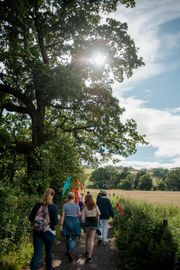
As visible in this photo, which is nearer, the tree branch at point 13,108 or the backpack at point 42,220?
the backpack at point 42,220

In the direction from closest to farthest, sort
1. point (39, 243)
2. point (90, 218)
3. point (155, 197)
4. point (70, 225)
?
1. point (39, 243)
2. point (70, 225)
3. point (90, 218)
4. point (155, 197)

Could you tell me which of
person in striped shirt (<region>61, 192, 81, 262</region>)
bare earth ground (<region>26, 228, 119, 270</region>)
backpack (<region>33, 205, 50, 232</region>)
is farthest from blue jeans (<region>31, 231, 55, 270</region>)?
person in striped shirt (<region>61, 192, 81, 262</region>)

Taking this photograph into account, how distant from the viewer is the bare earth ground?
Result: 10.4 meters

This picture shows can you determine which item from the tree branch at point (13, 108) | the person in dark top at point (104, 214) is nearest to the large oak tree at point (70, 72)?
the tree branch at point (13, 108)

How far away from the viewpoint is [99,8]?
21.0 m

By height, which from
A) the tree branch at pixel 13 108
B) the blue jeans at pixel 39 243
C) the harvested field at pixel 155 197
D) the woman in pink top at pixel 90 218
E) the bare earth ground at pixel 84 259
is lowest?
the bare earth ground at pixel 84 259

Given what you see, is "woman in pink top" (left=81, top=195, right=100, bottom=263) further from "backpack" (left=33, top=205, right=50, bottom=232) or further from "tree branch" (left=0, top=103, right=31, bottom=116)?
"tree branch" (left=0, top=103, right=31, bottom=116)

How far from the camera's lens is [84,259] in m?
11.3

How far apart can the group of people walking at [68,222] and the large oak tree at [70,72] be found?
729 centimetres

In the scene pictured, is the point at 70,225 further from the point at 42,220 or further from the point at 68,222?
the point at 42,220

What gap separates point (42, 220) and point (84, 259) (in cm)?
357

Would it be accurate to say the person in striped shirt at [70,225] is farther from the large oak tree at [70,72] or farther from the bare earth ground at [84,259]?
the large oak tree at [70,72]

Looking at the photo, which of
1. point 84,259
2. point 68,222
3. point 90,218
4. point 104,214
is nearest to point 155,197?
point 104,214

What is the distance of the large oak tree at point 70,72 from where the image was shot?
59.1 feet
